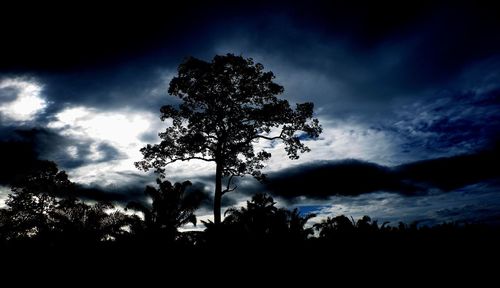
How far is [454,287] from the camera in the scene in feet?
37.7

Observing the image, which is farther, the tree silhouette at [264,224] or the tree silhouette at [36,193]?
the tree silhouette at [36,193]

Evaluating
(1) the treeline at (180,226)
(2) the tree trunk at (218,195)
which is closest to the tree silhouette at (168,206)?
(1) the treeline at (180,226)

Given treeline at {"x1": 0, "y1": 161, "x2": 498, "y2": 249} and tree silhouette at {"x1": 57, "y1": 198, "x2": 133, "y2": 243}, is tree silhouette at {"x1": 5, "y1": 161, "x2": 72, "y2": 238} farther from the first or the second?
tree silhouette at {"x1": 57, "y1": 198, "x2": 133, "y2": 243}

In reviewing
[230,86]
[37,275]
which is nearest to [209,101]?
[230,86]

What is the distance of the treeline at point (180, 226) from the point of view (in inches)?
640

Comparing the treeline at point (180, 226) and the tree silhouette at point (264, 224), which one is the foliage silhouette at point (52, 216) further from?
the tree silhouette at point (264, 224)

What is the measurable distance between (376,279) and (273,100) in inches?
440

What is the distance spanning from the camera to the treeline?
16.2 metres

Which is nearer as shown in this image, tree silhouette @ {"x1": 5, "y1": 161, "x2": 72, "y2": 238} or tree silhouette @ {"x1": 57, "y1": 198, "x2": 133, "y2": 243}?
tree silhouette @ {"x1": 57, "y1": 198, "x2": 133, "y2": 243}

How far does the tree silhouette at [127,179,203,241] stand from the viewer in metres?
22.9

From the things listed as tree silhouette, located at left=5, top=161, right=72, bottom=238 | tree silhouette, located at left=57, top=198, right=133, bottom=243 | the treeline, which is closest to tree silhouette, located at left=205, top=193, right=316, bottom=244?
the treeline

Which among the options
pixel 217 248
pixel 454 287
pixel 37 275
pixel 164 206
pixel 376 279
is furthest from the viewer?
pixel 164 206

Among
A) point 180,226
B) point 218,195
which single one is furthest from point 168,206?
point 218,195

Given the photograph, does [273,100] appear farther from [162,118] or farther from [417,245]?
[417,245]
